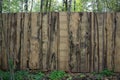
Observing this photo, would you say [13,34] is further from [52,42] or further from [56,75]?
[56,75]

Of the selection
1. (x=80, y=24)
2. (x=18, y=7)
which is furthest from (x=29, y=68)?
(x=18, y=7)

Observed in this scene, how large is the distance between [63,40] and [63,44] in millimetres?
105

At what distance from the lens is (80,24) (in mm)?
7926

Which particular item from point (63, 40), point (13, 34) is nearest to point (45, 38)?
point (63, 40)

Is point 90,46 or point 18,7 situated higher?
point 18,7

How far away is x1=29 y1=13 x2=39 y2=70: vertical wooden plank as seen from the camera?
8.06 metres

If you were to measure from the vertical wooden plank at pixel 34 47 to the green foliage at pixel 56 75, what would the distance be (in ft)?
2.13

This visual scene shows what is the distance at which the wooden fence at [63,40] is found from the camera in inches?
310

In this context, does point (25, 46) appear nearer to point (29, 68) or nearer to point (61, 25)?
point (29, 68)

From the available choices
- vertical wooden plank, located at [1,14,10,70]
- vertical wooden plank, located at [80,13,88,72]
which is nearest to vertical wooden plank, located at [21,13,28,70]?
vertical wooden plank, located at [1,14,10,70]

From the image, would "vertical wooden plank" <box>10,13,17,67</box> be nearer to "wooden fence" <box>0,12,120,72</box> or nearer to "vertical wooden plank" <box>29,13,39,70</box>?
"wooden fence" <box>0,12,120,72</box>

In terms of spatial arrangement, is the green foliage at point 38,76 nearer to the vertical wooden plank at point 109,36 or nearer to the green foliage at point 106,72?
the green foliage at point 106,72

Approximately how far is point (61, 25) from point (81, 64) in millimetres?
1153

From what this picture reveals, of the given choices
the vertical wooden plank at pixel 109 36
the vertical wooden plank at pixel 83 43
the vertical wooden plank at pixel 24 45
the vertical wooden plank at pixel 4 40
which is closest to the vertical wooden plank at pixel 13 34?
the vertical wooden plank at pixel 4 40
